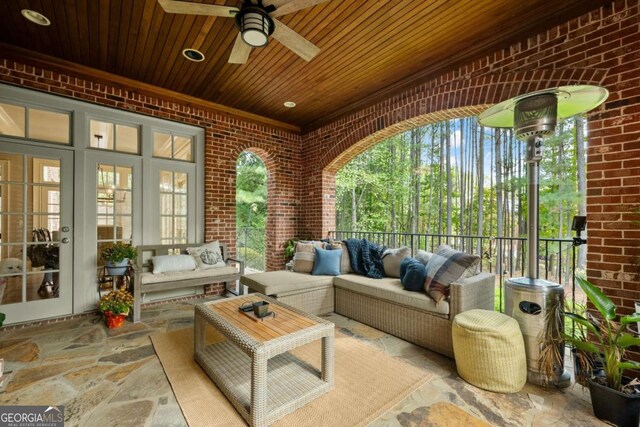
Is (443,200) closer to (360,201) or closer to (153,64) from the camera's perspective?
(360,201)

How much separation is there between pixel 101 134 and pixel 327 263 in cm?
328

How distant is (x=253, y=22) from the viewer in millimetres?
1824

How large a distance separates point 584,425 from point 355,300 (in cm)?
194

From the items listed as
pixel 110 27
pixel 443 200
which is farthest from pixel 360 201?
pixel 110 27

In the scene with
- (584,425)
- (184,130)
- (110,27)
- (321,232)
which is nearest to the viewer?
(584,425)

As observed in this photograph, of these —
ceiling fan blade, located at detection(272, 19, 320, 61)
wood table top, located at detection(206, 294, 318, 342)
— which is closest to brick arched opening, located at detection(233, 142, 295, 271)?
wood table top, located at detection(206, 294, 318, 342)

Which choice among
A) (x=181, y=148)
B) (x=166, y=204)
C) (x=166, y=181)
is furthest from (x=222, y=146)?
(x=166, y=204)

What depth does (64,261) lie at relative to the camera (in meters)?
3.18

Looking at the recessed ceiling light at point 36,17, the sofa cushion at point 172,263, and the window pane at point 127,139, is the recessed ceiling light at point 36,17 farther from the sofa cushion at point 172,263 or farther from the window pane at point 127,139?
the sofa cushion at point 172,263

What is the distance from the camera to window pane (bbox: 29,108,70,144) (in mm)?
3053

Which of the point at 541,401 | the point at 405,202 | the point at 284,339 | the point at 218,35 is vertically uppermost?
the point at 218,35

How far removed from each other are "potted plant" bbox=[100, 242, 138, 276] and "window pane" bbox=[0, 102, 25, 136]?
1.54 meters

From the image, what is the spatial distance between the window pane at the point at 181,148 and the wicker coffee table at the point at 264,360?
8.76 ft

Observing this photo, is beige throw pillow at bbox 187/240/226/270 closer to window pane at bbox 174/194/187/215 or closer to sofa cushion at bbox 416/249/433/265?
window pane at bbox 174/194/187/215
